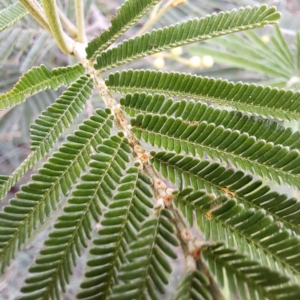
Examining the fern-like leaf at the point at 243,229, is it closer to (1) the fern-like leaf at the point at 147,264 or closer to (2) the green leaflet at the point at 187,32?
(1) the fern-like leaf at the point at 147,264

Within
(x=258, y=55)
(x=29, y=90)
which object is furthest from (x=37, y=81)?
(x=258, y=55)

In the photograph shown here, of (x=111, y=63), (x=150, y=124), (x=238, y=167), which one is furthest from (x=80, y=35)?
(x=238, y=167)

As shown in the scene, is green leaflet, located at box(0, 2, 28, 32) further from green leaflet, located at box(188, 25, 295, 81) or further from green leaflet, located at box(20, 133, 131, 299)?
green leaflet, located at box(188, 25, 295, 81)

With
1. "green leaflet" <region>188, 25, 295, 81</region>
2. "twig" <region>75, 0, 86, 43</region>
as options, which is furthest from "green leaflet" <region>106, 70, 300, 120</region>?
"green leaflet" <region>188, 25, 295, 81</region>

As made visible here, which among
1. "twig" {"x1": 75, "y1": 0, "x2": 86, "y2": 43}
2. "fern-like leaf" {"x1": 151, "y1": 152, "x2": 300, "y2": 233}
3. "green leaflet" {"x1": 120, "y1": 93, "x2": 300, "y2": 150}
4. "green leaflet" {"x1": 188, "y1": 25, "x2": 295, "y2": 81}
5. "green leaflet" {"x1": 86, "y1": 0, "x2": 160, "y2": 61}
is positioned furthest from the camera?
"green leaflet" {"x1": 188, "y1": 25, "x2": 295, "y2": 81}

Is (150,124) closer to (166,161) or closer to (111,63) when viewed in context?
(166,161)

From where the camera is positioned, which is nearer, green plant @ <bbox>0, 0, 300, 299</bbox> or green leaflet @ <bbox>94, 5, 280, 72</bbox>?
green plant @ <bbox>0, 0, 300, 299</bbox>
